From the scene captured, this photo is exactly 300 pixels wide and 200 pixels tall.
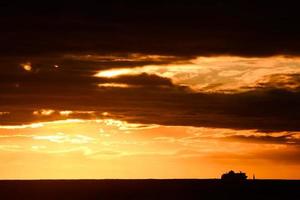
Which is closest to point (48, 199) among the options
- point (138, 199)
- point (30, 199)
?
point (30, 199)

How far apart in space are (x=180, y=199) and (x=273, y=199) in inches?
721

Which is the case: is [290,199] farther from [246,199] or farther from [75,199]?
[75,199]

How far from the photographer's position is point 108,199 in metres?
164

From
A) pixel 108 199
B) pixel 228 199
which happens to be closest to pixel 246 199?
pixel 228 199

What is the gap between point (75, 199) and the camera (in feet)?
543

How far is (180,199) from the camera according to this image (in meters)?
164

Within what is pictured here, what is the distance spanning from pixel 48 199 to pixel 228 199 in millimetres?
34872

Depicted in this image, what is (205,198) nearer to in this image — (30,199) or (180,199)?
(180,199)

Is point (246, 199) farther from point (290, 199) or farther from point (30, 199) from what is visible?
point (30, 199)

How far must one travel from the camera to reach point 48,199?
162750 mm

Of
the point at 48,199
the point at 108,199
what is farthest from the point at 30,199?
the point at 108,199

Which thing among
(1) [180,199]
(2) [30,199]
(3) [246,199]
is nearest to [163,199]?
(1) [180,199]

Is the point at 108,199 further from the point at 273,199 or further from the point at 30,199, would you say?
the point at 273,199

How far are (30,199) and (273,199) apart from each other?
157 feet
